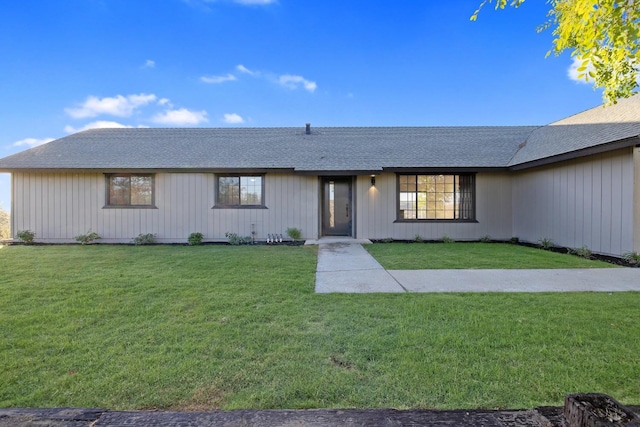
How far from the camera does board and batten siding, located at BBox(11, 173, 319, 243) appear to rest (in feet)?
33.0

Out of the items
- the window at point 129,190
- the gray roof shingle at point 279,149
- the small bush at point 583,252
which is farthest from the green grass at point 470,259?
the window at point 129,190

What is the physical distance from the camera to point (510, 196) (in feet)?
34.5

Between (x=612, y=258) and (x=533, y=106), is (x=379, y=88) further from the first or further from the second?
(x=612, y=258)

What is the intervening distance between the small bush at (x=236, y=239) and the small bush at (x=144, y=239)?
2.45 meters

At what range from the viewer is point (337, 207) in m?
11.0

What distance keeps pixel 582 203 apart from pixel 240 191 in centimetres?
1010

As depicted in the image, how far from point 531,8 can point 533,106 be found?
42.7 feet

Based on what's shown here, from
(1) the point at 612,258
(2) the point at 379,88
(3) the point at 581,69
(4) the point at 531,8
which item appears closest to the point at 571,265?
(1) the point at 612,258

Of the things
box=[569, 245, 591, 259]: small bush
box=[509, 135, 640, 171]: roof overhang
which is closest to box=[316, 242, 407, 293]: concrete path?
box=[569, 245, 591, 259]: small bush

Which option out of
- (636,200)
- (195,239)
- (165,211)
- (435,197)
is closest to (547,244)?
(636,200)

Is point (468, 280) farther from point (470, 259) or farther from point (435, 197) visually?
point (435, 197)

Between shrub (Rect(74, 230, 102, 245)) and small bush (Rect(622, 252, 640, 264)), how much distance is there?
1477 cm

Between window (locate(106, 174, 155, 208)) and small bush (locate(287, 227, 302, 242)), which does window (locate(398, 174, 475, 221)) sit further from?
window (locate(106, 174, 155, 208))

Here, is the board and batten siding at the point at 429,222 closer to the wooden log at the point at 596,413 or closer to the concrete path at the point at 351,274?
the concrete path at the point at 351,274
